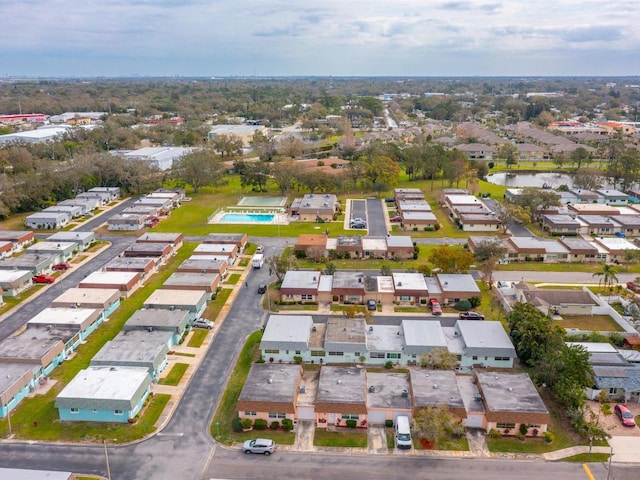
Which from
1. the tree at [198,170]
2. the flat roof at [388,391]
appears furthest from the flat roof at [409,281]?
the tree at [198,170]

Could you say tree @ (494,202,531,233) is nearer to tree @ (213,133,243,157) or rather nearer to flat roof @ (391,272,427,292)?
flat roof @ (391,272,427,292)

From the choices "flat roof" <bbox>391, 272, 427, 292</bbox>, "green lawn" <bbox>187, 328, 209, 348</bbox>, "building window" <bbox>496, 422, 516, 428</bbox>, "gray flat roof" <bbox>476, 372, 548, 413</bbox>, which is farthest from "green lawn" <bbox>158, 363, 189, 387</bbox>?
"building window" <bbox>496, 422, 516, 428</bbox>

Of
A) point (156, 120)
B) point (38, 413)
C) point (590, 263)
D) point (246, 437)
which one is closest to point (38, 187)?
point (38, 413)

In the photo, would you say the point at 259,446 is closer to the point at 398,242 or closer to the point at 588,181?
the point at 398,242

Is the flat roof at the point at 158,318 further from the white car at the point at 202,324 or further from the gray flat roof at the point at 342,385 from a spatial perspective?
the gray flat roof at the point at 342,385

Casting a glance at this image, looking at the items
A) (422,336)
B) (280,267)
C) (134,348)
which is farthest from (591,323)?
(134,348)

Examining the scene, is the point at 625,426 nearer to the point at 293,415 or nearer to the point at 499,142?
the point at 293,415
